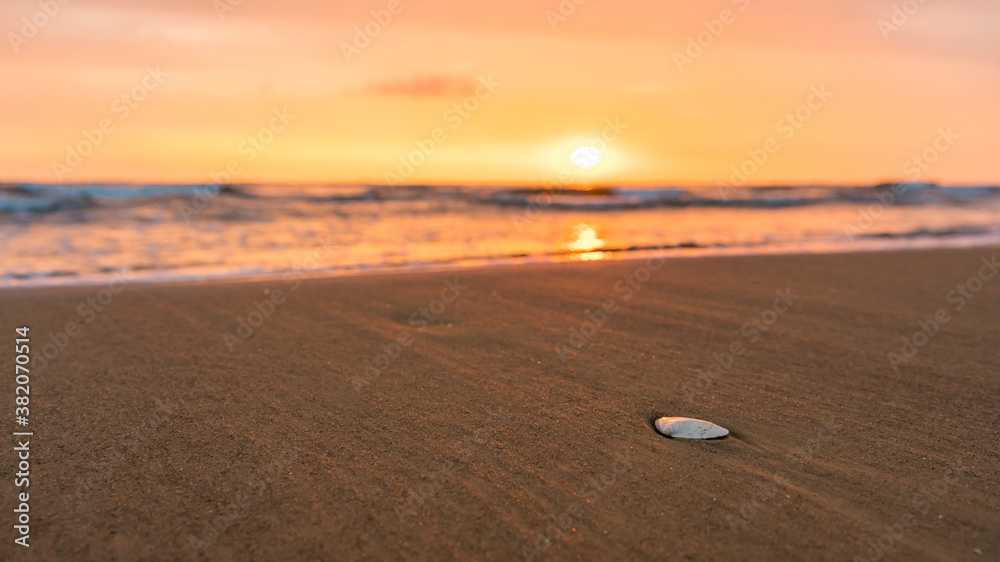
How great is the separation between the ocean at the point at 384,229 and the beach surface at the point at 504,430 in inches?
104

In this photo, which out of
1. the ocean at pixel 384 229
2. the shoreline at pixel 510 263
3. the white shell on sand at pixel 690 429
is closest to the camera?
the white shell on sand at pixel 690 429

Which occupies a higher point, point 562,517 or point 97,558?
point 562,517

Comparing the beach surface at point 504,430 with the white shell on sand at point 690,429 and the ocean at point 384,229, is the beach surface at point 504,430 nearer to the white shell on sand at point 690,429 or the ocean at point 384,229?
the white shell on sand at point 690,429

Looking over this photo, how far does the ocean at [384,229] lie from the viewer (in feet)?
23.3

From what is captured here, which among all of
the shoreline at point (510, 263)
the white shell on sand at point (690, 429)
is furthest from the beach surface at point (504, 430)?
the shoreline at point (510, 263)

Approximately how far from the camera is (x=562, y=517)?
187 centimetres

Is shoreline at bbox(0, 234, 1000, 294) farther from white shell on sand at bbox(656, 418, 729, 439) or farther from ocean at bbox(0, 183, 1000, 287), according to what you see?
white shell on sand at bbox(656, 418, 729, 439)

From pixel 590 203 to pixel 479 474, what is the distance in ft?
60.9

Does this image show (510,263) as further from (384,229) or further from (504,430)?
(384,229)

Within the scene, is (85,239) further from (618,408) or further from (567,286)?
(618,408)

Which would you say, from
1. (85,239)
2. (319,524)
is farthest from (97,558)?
(85,239)

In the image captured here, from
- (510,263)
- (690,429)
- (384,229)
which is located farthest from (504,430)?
(384,229)

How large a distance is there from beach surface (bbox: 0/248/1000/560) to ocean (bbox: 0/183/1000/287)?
8.63 feet

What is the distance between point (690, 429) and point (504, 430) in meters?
0.68
